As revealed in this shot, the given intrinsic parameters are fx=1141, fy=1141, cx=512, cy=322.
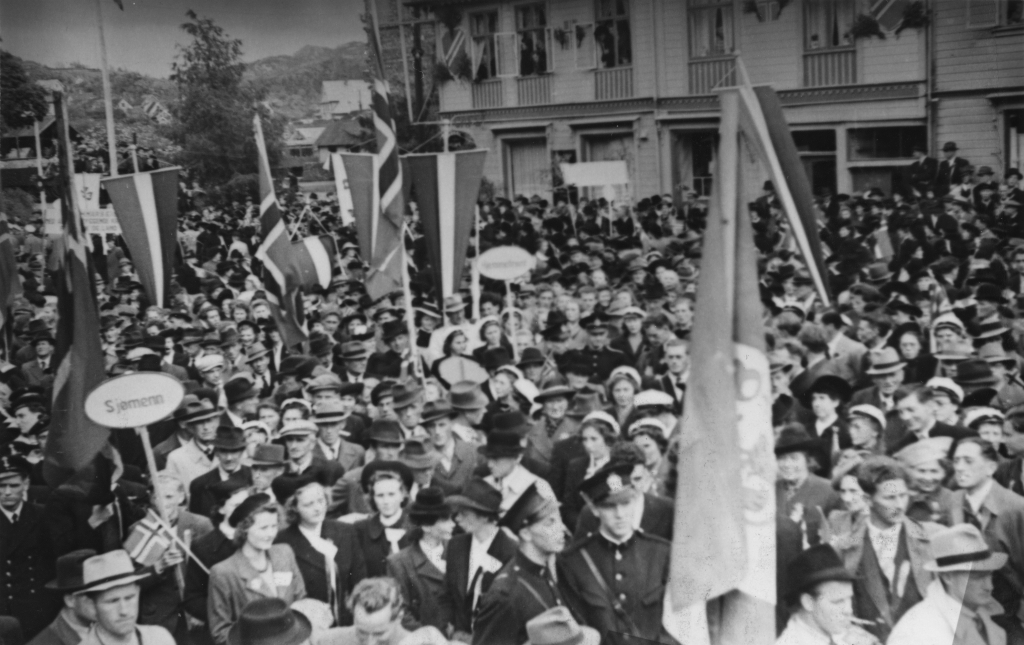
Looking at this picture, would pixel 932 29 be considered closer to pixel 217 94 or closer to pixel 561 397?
pixel 561 397

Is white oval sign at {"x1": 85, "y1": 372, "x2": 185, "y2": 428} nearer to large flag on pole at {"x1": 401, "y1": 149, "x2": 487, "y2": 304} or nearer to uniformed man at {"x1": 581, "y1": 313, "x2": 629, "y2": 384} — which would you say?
uniformed man at {"x1": 581, "y1": 313, "x2": 629, "y2": 384}

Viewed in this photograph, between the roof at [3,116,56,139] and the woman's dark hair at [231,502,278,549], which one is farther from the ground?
the roof at [3,116,56,139]

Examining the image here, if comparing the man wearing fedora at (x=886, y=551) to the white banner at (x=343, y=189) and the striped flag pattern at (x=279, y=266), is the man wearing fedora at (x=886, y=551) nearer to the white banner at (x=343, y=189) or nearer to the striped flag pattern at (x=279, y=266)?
the striped flag pattern at (x=279, y=266)

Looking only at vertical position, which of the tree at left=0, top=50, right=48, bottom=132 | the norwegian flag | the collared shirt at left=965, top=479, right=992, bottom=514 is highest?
the tree at left=0, top=50, right=48, bottom=132

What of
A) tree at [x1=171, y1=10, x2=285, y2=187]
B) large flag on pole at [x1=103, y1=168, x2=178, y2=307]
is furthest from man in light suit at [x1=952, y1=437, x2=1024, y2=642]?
tree at [x1=171, y1=10, x2=285, y2=187]

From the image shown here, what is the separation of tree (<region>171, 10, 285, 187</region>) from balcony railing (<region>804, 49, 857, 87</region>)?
7675mm

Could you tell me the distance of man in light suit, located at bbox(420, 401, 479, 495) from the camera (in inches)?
239

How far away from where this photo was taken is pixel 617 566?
15.8ft

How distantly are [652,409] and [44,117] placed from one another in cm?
958

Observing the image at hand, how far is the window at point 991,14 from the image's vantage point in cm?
677

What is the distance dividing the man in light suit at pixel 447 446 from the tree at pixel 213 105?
7888 mm

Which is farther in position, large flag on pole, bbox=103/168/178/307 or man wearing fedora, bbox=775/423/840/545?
large flag on pole, bbox=103/168/178/307

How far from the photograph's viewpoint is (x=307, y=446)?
606 centimetres

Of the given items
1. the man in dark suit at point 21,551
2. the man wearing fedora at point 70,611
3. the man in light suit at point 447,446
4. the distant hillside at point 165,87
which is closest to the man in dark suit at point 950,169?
the man in light suit at point 447,446
